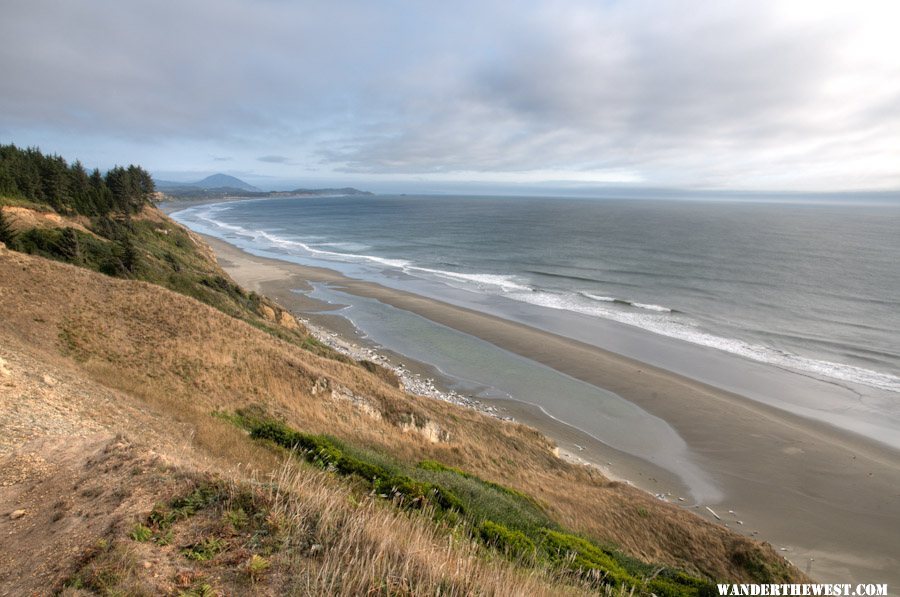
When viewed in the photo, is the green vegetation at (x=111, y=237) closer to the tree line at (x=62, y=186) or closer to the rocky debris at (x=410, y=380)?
the tree line at (x=62, y=186)

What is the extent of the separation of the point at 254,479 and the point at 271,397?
28.9 ft

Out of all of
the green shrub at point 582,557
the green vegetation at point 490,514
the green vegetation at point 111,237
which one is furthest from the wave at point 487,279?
the green shrub at point 582,557

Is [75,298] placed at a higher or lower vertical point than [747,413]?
higher

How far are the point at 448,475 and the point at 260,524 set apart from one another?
7393 millimetres

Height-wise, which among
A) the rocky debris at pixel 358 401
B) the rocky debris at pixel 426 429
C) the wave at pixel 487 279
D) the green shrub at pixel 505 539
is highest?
the wave at pixel 487 279


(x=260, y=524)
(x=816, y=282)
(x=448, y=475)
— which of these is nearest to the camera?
(x=260, y=524)

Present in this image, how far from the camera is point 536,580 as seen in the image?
4750mm

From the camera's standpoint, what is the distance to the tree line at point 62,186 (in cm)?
3067

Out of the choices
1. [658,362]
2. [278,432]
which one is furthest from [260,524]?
[658,362]

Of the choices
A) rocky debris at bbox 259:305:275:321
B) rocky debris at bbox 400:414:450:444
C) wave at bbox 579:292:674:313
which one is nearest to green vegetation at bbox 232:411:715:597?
rocky debris at bbox 400:414:450:444

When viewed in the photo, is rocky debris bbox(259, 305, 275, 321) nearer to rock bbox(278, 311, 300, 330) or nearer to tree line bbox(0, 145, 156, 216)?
rock bbox(278, 311, 300, 330)

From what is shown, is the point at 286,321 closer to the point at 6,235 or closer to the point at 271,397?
the point at 6,235

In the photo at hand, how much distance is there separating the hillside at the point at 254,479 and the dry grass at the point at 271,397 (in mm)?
81

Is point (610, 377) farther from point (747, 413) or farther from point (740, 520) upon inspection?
point (740, 520)
